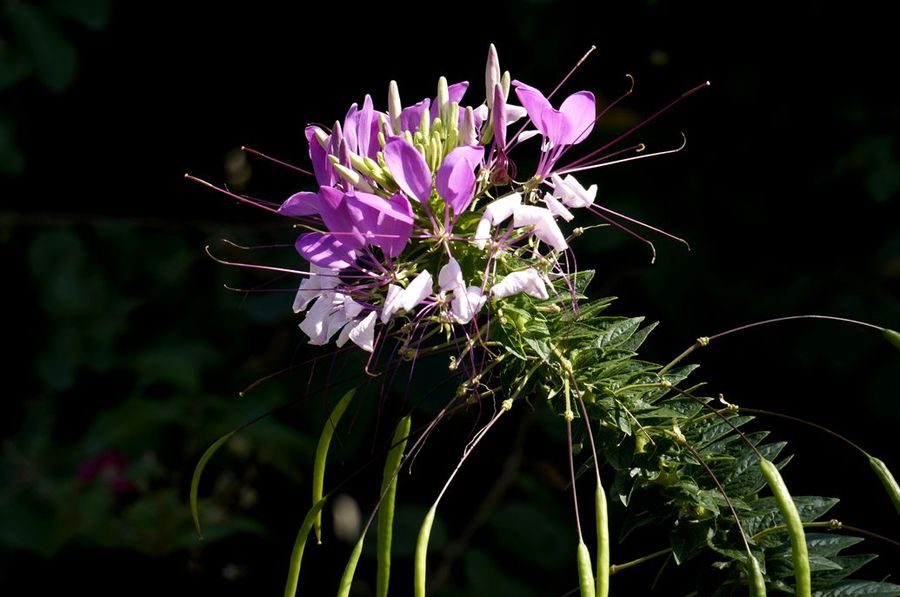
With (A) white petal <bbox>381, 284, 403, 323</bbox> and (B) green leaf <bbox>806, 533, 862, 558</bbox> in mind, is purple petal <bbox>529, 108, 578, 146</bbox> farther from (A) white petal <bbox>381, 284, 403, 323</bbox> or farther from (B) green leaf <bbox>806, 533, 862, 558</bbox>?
(B) green leaf <bbox>806, 533, 862, 558</bbox>

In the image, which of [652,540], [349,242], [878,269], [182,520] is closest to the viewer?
[349,242]

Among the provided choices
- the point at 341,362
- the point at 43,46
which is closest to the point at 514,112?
the point at 341,362

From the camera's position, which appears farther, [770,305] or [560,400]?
[770,305]

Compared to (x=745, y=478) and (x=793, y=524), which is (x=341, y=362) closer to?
(x=745, y=478)

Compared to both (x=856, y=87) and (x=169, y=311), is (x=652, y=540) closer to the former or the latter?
(x=856, y=87)

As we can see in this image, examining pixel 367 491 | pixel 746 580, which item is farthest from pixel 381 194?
pixel 367 491

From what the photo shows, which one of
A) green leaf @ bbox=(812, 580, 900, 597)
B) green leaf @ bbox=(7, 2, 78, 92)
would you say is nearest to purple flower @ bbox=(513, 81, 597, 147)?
green leaf @ bbox=(812, 580, 900, 597)
